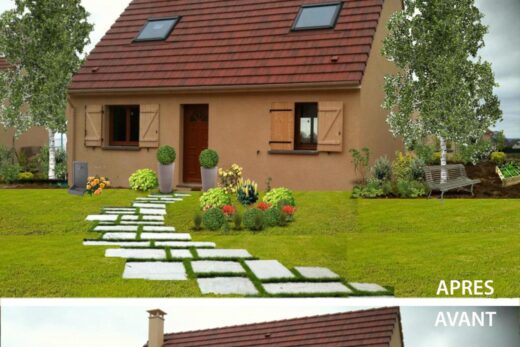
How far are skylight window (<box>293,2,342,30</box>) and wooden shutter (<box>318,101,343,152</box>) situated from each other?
161 centimetres

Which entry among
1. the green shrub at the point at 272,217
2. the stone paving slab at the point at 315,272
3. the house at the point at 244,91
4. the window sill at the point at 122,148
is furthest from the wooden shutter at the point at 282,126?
the stone paving slab at the point at 315,272

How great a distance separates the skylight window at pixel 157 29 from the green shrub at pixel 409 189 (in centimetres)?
624

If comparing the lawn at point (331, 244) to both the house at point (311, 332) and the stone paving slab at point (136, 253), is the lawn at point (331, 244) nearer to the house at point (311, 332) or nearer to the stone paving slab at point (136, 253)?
the stone paving slab at point (136, 253)

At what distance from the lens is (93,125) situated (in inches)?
535

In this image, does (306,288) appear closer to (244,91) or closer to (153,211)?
(153,211)

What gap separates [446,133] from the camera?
11.7 m

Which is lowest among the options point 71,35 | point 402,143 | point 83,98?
point 402,143

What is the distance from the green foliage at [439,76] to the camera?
38.3ft

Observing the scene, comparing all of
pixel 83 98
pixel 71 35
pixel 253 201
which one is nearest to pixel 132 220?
pixel 253 201

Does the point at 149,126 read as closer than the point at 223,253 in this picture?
No

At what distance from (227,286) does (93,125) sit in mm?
8668

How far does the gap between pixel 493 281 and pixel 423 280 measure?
2.53 ft

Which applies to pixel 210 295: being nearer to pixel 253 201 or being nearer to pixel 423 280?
pixel 423 280

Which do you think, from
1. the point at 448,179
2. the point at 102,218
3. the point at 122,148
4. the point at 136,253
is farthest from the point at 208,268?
the point at 122,148
